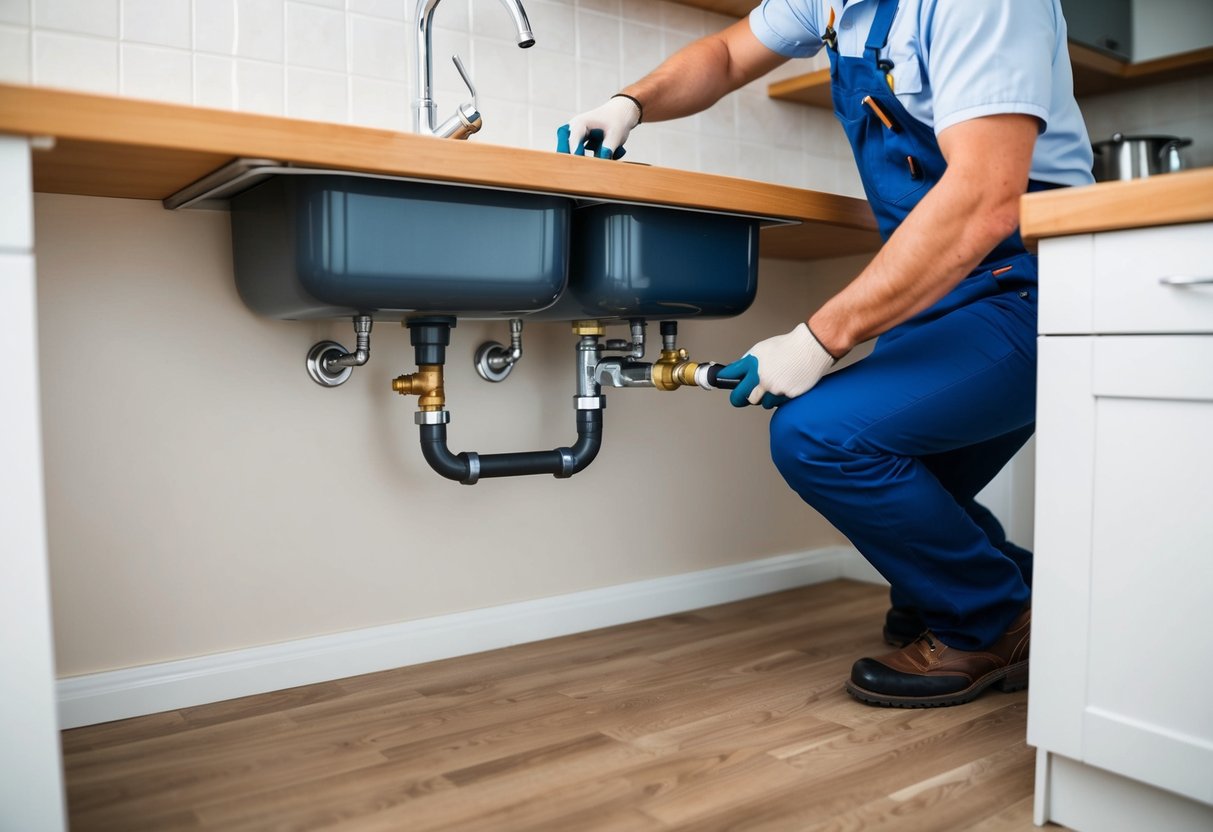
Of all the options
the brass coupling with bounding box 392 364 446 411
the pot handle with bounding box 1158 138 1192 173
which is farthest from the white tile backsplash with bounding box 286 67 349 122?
the pot handle with bounding box 1158 138 1192 173

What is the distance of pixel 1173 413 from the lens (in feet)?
3.23

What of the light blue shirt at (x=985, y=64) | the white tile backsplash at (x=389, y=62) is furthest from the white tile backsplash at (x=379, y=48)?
the light blue shirt at (x=985, y=64)

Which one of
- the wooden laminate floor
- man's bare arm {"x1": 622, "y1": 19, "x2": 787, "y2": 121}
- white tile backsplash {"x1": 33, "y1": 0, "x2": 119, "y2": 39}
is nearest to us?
the wooden laminate floor

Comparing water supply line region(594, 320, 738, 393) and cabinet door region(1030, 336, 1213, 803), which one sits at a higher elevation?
water supply line region(594, 320, 738, 393)

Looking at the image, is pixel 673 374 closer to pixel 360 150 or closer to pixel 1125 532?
pixel 360 150

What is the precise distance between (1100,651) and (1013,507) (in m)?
1.16

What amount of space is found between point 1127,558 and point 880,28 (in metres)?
0.86

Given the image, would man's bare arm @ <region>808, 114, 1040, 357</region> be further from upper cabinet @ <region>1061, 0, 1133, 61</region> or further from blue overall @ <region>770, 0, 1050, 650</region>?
upper cabinet @ <region>1061, 0, 1133, 61</region>

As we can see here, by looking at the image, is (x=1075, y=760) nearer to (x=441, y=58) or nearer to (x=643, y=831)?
(x=643, y=831)

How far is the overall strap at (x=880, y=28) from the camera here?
4.89 feet

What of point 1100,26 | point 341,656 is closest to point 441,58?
point 341,656

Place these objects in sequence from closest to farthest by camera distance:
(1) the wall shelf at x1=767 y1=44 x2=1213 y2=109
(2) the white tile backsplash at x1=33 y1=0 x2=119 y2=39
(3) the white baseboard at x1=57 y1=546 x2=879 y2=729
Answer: (2) the white tile backsplash at x1=33 y1=0 x2=119 y2=39
(3) the white baseboard at x1=57 y1=546 x2=879 y2=729
(1) the wall shelf at x1=767 y1=44 x2=1213 y2=109

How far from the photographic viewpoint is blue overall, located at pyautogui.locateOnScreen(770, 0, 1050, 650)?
143 centimetres

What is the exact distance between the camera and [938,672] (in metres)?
1.53
